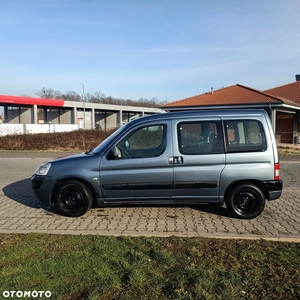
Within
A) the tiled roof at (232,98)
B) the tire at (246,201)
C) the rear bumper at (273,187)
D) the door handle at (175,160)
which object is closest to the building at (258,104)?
the tiled roof at (232,98)

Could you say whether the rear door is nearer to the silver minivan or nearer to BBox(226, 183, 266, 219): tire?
the silver minivan

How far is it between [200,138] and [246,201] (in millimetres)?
1434

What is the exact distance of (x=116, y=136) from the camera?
5488 millimetres

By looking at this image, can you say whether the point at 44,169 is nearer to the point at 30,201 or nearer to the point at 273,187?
the point at 30,201

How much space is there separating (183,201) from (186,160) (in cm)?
77

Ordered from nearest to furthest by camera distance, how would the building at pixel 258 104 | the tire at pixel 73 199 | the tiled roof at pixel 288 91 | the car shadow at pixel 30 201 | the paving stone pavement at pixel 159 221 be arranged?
1. the paving stone pavement at pixel 159 221
2. the tire at pixel 73 199
3. the car shadow at pixel 30 201
4. the building at pixel 258 104
5. the tiled roof at pixel 288 91

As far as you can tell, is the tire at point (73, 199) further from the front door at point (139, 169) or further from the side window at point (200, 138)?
the side window at point (200, 138)

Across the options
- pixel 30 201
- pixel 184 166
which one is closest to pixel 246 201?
pixel 184 166

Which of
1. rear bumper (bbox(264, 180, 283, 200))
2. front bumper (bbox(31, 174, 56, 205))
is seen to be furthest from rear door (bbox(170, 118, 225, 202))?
front bumper (bbox(31, 174, 56, 205))

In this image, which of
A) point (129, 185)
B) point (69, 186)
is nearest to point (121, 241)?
point (129, 185)

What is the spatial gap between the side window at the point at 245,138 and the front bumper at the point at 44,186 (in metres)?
3.30

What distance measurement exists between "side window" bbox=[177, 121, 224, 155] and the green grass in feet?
5.40

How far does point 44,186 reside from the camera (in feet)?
18.1

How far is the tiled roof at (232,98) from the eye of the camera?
2173 centimetres
